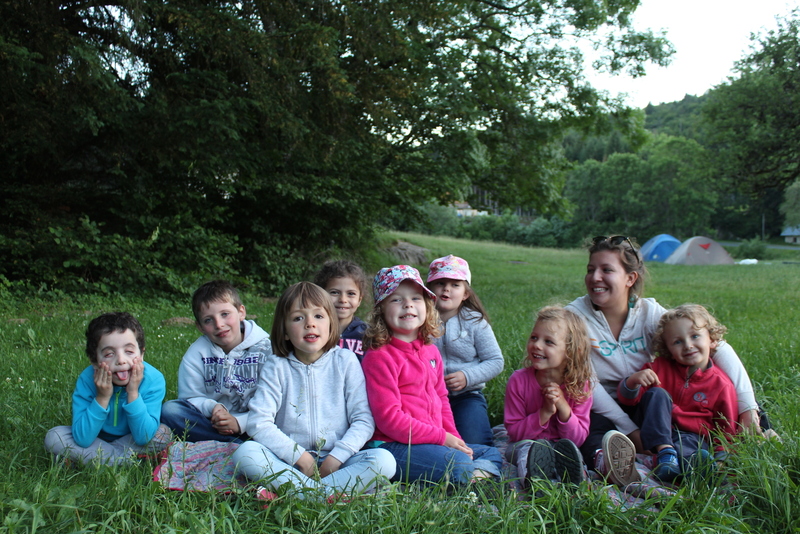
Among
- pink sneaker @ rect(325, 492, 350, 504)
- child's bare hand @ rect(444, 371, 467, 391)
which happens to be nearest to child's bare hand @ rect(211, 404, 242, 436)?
pink sneaker @ rect(325, 492, 350, 504)

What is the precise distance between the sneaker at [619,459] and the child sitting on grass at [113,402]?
7.27 ft

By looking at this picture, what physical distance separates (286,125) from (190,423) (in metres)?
6.48

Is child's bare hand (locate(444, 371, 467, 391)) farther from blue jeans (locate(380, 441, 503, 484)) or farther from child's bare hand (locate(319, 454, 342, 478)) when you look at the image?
child's bare hand (locate(319, 454, 342, 478))

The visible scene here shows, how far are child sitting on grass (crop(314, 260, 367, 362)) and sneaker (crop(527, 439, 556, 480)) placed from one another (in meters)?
1.16

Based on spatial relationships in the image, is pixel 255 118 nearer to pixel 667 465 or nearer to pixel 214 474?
pixel 214 474

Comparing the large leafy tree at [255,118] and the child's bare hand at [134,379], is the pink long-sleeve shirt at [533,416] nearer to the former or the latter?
the child's bare hand at [134,379]

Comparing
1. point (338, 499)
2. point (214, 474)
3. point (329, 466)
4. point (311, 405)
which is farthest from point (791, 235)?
point (214, 474)

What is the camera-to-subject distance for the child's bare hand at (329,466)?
2.79 m

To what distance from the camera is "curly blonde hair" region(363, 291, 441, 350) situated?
321 centimetres

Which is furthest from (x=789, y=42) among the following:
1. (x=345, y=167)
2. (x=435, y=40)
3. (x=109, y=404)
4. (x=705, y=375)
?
(x=109, y=404)

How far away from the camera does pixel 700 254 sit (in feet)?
94.6

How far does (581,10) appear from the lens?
13.1 metres

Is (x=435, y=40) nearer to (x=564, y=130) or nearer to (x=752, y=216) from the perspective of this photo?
(x=564, y=130)

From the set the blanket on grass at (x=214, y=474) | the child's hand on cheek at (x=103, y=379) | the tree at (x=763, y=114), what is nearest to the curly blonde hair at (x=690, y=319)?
the blanket on grass at (x=214, y=474)
